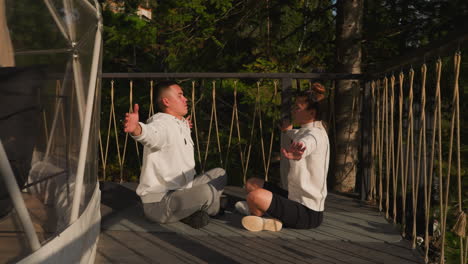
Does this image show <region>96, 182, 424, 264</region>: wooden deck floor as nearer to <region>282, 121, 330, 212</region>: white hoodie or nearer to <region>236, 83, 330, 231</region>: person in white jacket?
<region>236, 83, 330, 231</region>: person in white jacket

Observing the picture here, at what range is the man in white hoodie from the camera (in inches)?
135

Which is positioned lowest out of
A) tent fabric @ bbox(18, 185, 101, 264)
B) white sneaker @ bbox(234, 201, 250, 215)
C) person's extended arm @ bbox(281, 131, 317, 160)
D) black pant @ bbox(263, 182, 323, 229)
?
white sneaker @ bbox(234, 201, 250, 215)

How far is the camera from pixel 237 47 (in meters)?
9.04

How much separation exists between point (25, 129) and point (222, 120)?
8.95 meters

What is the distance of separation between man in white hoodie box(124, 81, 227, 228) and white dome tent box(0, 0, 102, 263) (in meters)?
0.65

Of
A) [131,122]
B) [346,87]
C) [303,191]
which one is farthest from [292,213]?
[346,87]

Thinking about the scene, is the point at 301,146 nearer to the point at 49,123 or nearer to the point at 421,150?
the point at 421,150

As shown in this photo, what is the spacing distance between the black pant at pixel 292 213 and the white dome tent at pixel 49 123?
1.31m

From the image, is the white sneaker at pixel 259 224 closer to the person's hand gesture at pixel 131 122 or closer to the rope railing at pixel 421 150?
the rope railing at pixel 421 150

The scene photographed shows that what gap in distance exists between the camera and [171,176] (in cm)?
357

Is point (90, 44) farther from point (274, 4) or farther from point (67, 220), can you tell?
point (274, 4)

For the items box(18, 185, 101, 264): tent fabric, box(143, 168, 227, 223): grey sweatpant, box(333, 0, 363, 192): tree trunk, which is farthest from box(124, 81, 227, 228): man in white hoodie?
box(333, 0, 363, 192): tree trunk

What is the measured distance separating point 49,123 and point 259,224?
183cm

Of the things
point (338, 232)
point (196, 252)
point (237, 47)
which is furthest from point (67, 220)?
point (237, 47)
